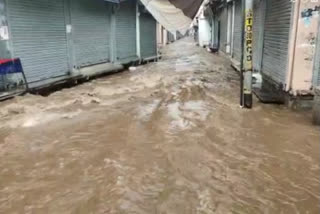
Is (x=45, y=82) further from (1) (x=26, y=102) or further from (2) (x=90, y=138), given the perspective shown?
(2) (x=90, y=138)

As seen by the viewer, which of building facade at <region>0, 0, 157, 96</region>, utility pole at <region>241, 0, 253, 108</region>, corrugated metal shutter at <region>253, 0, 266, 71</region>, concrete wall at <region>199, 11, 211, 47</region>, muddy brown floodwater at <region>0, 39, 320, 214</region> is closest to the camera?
muddy brown floodwater at <region>0, 39, 320, 214</region>

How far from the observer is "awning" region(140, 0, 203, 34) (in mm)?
8250

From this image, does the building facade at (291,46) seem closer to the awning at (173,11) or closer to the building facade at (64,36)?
the awning at (173,11)

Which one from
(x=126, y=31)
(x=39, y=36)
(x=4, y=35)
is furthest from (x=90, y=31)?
(x=4, y=35)

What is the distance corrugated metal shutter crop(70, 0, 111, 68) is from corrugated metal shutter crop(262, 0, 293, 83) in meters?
5.92

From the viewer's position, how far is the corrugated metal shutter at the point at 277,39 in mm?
7257

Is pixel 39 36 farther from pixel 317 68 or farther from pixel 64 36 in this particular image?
pixel 317 68

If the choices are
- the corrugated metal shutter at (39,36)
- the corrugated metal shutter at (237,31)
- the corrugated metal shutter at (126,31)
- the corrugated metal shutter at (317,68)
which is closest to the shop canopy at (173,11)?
the corrugated metal shutter at (39,36)

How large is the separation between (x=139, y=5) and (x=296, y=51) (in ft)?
36.4

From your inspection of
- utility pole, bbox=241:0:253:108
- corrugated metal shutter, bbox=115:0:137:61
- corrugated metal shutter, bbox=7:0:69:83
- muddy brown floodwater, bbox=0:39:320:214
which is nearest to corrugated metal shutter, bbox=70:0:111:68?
corrugated metal shutter, bbox=7:0:69:83

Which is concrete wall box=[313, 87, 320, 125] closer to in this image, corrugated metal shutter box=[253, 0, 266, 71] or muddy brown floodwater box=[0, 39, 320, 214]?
muddy brown floodwater box=[0, 39, 320, 214]

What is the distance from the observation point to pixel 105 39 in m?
13.0

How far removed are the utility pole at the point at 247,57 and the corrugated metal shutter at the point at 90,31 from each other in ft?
19.4

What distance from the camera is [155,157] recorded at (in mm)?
4535
